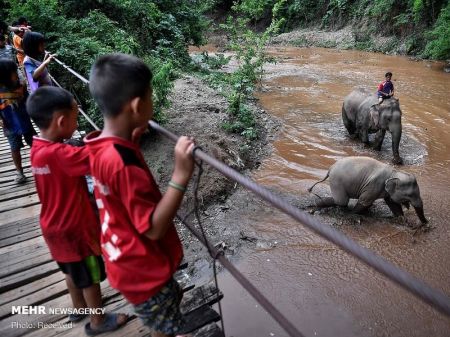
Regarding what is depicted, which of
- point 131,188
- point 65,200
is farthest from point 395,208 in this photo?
point 131,188

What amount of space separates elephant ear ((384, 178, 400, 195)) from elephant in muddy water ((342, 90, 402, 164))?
9.31ft

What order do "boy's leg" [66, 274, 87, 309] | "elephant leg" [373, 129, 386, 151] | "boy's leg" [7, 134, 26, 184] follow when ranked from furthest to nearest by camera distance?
"elephant leg" [373, 129, 386, 151], "boy's leg" [7, 134, 26, 184], "boy's leg" [66, 274, 87, 309]

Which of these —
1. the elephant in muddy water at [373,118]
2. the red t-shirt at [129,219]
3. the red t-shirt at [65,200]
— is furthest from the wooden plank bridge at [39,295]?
the elephant in muddy water at [373,118]

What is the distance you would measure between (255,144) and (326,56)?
15.8 meters

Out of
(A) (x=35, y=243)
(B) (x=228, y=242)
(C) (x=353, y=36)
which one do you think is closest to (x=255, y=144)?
(B) (x=228, y=242)

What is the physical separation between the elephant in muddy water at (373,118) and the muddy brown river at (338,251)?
328 mm

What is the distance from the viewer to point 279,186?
7246 millimetres

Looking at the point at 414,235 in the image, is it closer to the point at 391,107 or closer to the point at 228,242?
the point at 228,242

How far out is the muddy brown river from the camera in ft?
13.7

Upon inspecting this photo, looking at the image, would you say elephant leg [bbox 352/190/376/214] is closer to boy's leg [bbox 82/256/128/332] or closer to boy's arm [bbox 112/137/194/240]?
boy's leg [bbox 82/256/128/332]

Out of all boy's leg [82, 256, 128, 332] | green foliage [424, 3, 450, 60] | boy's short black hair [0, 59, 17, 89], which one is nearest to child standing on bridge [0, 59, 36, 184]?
boy's short black hair [0, 59, 17, 89]

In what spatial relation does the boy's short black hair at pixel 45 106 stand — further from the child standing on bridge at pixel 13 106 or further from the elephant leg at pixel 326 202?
the elephant leg at pixel 326 202

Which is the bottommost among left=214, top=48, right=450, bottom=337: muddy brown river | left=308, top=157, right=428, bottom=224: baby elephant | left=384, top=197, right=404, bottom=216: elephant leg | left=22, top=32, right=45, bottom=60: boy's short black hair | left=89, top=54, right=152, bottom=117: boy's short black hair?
left=214, top=48, right=450, bottom=337: muddy brown river

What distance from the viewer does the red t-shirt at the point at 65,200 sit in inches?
83.5
